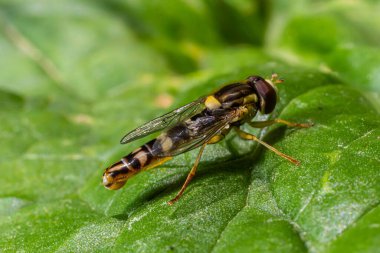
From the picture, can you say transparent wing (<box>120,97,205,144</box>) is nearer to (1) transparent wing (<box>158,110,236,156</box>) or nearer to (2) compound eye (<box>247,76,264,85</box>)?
(1) transparent wing (<box>158,110,236,156</box>)

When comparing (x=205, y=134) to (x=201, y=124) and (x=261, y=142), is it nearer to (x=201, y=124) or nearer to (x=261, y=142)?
(x=201, y=124)

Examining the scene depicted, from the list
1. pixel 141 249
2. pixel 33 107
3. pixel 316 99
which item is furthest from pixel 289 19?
pixel 141 249

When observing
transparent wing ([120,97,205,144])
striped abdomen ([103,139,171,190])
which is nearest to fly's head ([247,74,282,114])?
transparent wing ([120,97,205,144])

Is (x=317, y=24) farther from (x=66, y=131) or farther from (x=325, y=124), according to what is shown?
(x=66, y=131)

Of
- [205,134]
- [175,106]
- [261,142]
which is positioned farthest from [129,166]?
[175,106]

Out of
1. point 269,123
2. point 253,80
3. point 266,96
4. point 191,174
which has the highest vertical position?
point 253,80

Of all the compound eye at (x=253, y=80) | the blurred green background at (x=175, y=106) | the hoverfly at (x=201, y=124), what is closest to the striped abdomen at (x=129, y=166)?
the hoverfly at (x=201, y=124)
